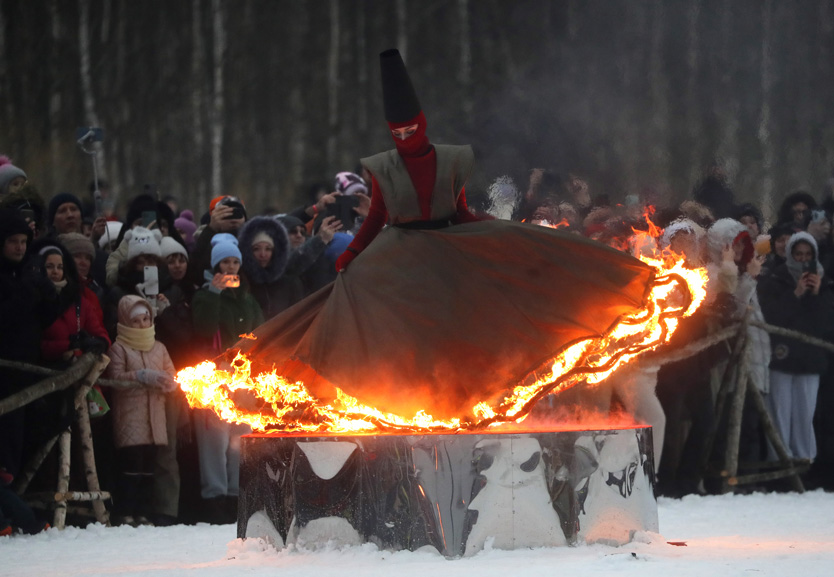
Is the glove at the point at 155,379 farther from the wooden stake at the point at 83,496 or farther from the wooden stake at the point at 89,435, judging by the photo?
the wooden stake at the point at 83,496

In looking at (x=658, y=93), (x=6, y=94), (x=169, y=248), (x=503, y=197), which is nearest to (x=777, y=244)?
(x=658, y=93)

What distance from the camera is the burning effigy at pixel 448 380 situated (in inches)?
245

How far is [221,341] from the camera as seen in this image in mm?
9539

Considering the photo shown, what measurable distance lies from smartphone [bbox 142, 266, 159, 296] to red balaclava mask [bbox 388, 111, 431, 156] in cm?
321

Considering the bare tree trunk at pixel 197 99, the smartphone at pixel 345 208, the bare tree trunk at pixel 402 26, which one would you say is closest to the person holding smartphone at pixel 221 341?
the smartphone at pixel 345 208

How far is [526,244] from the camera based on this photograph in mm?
6461

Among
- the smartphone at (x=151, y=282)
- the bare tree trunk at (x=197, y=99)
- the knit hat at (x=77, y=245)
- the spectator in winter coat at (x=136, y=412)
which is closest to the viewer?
the spectator in winter coat at (x=136, y=412)

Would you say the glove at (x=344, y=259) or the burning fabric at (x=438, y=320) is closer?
the burning fabric at (x=438, y=320)

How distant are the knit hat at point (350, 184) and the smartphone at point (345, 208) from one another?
1.09ft

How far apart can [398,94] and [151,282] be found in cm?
345

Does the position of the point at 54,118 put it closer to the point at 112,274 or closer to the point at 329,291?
the point at 112,274

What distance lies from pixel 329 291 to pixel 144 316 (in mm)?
2838

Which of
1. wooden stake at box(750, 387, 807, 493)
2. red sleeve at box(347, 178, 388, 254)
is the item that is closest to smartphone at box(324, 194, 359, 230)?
wooden stake at box(750, 387, 807, 493)

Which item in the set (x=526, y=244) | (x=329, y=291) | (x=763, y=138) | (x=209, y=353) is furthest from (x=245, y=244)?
(x=763, y=138)
